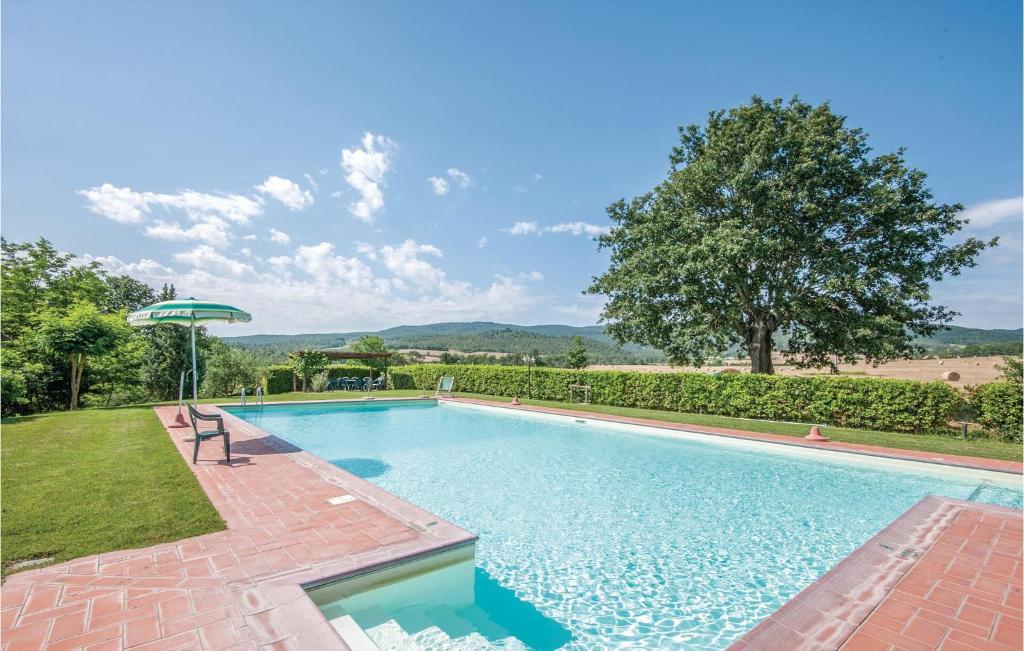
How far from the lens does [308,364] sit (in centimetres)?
2098

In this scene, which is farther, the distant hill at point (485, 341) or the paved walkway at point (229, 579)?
the distant hill at point (485, 341)

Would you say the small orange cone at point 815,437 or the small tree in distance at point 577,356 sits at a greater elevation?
the small tree in distance at point 577,356

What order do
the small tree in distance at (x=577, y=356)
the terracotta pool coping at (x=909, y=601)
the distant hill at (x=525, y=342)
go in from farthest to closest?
the small tree in distance at (x=577, y=356), the distant hill at (x=525, y=342), the terracotta pool coping at (x=909, y=601)

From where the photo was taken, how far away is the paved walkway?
7.68 feet

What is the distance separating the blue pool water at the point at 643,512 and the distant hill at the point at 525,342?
32.8 feet

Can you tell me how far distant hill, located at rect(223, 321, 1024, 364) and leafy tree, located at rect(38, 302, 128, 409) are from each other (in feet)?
47.5

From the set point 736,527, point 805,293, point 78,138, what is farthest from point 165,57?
point 805,293

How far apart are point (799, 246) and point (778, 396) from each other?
17.9 ft

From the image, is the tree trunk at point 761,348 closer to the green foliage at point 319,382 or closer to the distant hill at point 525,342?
the distant hill at point 525,342

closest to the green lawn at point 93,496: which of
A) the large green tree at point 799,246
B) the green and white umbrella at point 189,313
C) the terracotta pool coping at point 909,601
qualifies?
the green and white umbrella at point 189,313

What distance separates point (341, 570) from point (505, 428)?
893cm

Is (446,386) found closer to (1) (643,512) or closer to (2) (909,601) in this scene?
(1) (643,512)

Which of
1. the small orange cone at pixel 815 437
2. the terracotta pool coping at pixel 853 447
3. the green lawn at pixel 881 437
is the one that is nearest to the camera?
the terracotta pool coping at pixel 853 447

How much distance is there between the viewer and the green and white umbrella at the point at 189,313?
7297 millimetres
